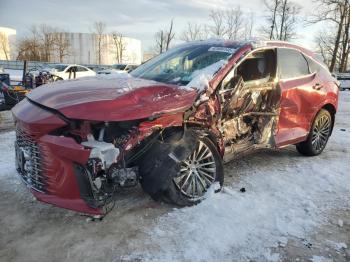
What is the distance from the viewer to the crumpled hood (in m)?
3.11

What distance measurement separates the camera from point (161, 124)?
3484 millimetres

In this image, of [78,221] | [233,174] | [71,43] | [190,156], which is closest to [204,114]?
[190,156]

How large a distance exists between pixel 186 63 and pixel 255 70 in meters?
0.89

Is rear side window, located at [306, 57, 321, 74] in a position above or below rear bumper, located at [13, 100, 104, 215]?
above

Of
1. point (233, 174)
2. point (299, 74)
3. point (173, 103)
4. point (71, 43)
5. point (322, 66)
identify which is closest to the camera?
point (173, 103)

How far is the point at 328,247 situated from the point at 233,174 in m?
1.87

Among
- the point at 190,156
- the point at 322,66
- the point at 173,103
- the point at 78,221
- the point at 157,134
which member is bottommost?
the point at 78,221

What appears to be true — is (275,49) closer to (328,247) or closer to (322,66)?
(322,66)

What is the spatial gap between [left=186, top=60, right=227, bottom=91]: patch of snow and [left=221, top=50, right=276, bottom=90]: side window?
0.54 ft

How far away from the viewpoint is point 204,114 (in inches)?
153

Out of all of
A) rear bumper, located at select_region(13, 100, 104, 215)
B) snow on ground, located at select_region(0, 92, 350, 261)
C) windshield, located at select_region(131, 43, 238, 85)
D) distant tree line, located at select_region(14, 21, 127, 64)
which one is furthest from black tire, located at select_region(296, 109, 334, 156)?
distant tree line, located at select_region(14, 21, 127, 64)

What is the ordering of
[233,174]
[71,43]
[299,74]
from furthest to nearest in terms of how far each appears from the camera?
1. [71,43]
2. [299,74]
3. [233,174]

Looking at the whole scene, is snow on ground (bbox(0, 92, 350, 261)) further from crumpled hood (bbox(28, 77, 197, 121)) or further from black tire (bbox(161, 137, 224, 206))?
crumpled hood (bbox(28, 77, 197, 121))

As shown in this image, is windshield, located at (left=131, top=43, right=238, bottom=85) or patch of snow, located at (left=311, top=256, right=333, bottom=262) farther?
windshield, located at (left=131, top=43, right=238, bottom=85)
